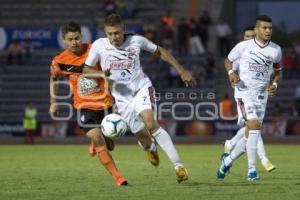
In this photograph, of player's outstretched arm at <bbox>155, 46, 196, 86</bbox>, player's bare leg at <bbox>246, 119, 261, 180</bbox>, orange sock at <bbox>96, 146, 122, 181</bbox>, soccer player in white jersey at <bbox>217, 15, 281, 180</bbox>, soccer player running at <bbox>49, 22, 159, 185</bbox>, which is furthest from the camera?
soccer player in white jersey at <bbox>217, 15, 281, 180</bbox>

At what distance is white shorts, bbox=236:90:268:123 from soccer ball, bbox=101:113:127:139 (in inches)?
76.4

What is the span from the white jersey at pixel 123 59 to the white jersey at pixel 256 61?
161cm

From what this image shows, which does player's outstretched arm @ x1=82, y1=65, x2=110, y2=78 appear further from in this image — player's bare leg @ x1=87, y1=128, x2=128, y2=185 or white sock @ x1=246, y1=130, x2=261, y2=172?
white sock @ x1=246, y1=130, x2=261, y2=172

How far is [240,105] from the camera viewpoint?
13.3 metres

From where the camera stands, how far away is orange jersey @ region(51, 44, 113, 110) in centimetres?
1247

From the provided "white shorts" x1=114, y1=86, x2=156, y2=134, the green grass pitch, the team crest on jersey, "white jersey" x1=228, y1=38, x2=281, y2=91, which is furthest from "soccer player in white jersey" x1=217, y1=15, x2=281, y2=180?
the team crest on jersey

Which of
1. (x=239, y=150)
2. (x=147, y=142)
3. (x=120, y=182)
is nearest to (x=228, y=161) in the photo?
(x=239, y=150)

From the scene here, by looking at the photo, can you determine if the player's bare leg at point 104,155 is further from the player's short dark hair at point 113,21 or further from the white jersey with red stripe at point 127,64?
the player's short dark hair at point 113,21

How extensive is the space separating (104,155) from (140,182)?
0.81m

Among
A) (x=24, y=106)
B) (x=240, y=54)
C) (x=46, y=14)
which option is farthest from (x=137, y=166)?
(x=46, y=14)

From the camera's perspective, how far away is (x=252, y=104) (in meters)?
13.1

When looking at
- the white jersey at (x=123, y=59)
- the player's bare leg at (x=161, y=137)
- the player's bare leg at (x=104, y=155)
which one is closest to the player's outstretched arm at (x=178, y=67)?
the white jersey at (x=123, y=59)

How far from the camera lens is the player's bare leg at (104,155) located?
1192 cm

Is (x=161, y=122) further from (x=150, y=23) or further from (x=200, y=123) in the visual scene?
(x=150, y=23)
